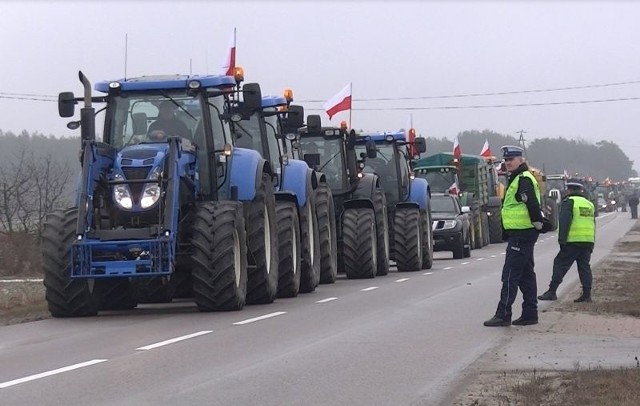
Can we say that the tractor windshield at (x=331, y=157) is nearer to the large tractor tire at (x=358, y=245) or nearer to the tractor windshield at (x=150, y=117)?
the large tractor tire at (x=358, y=245)

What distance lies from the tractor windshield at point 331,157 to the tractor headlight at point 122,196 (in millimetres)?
10613

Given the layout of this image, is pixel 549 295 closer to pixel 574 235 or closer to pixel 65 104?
pixel 574 235

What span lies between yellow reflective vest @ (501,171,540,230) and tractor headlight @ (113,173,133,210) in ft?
15.0

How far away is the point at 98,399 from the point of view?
897 cm

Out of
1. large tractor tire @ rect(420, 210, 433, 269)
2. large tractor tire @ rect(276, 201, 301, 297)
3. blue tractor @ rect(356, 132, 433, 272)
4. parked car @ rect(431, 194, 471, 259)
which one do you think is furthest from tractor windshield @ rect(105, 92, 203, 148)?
parked car @ rect(431, 194, 471, 259)

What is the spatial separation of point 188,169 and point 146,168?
831 mm

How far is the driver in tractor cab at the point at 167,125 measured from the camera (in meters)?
16.4

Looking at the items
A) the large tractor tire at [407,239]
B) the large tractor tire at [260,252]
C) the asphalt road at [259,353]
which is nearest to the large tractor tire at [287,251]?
the asphalt road at [259,353]

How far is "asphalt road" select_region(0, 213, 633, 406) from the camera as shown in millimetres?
9234

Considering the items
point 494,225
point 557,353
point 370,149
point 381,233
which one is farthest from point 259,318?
point 494,225

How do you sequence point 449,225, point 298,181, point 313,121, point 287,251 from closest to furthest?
point 287,251
point 298,181
point 313,121
point 449,225

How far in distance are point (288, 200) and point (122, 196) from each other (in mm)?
4531

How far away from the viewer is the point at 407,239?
26.6 meters

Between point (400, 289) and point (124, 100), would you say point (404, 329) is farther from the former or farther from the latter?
point (400, 289)
